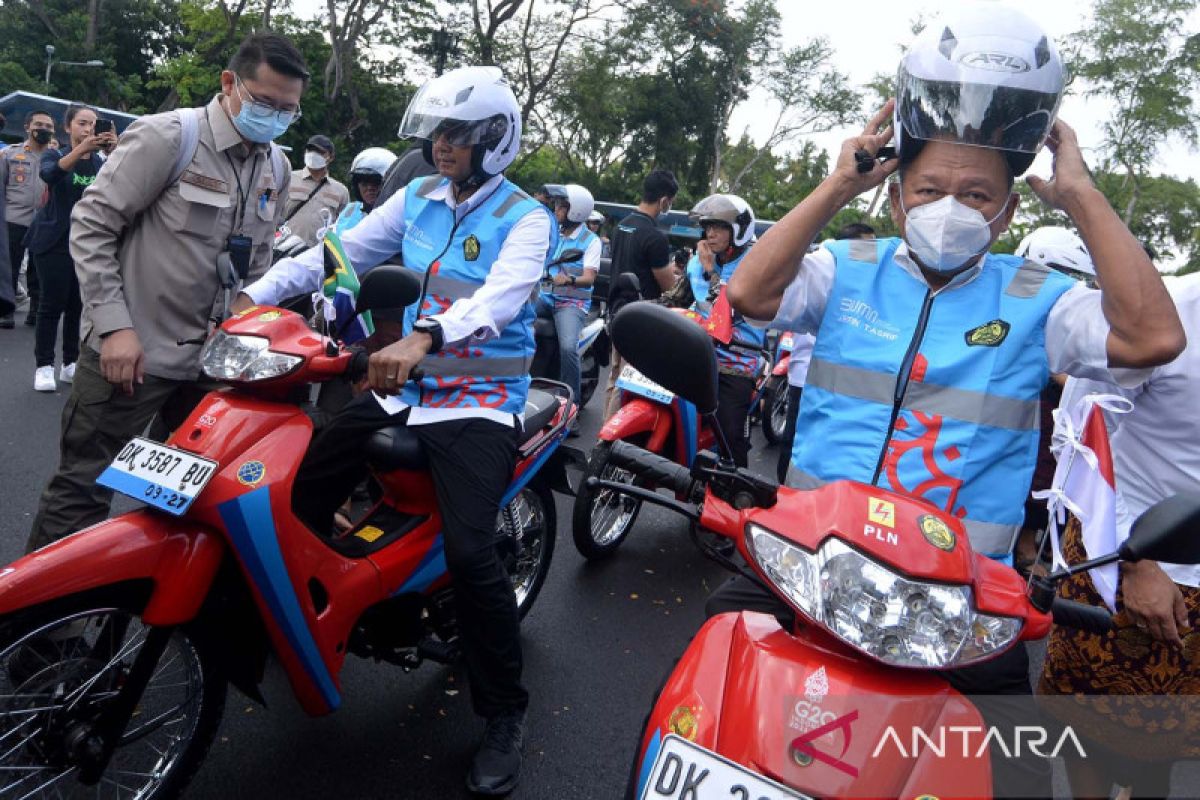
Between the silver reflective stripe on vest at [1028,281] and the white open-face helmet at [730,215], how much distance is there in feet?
11.6

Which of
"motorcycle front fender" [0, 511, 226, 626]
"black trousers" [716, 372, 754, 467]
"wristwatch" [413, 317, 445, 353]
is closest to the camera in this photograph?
"motorcycle front fender" [0, 511, 226, 626]

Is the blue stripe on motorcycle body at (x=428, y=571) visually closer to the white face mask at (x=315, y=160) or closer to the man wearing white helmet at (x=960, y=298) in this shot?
the man wearing white helmet at (x=960, y=298)

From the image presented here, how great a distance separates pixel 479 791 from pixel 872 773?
1742 mm

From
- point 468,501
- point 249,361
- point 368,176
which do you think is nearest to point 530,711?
point 468,501

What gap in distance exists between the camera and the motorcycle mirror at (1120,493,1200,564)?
142cm

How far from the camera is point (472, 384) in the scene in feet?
9.52

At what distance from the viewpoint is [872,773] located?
4.37ft

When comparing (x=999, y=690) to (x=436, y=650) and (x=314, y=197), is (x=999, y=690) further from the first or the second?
(x=314, y=197)

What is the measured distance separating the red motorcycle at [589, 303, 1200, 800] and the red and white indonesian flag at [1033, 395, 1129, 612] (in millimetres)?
257

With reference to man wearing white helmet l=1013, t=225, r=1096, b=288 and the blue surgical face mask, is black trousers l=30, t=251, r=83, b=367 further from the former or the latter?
man wearing white helmet l=1013, t=225, r=1096, b=288

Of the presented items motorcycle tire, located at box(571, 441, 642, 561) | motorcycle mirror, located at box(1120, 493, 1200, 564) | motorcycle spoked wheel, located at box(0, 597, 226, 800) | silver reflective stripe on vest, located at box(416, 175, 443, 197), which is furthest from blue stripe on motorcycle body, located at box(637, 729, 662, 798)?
motorcycle tire, located at box(571, 441, 642, 561)

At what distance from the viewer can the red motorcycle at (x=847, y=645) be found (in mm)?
1351

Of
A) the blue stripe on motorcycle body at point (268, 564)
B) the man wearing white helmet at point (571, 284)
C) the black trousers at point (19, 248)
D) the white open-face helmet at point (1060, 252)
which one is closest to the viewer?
the blue stripe on motorcycle body at point (268, 564)

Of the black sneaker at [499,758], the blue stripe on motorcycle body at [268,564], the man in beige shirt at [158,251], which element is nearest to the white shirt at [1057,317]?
the blue stripe on motorcycle body at [268,564]
